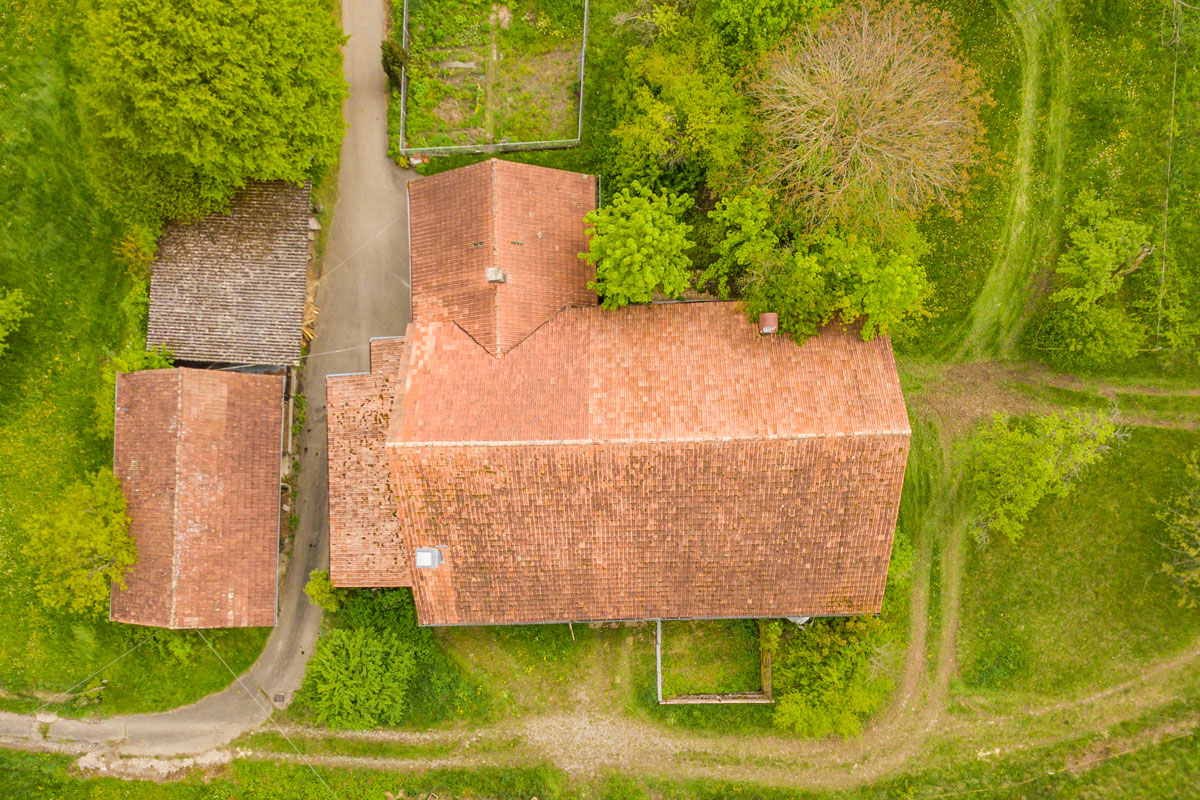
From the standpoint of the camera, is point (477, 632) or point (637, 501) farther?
point (477, 632)

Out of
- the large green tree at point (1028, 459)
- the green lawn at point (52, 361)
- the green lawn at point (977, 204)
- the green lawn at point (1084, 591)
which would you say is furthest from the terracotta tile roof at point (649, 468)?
the green lawn at point (52, 361)

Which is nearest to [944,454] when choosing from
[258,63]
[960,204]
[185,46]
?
[960,204]

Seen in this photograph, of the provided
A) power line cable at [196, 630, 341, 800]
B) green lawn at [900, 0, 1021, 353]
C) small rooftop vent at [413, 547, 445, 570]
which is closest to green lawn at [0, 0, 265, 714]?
power line cable at [196, 630, 341, 800]

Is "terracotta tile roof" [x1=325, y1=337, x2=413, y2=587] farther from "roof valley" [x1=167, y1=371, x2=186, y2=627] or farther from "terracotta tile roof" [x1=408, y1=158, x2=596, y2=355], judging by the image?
"roof valley" [x1=167, y1=371, x2=186, y2=627]

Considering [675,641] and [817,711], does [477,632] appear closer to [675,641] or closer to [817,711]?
[675,641]

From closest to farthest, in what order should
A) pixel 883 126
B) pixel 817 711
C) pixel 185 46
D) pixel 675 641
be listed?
pixel 185 46 < pixel 883 126 < pixel 817 711 < pixel 675 641
